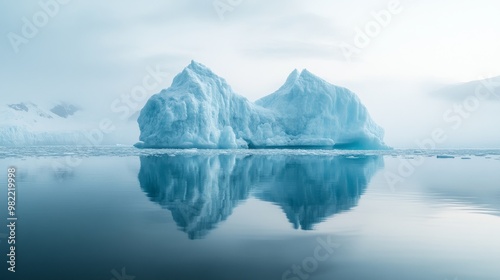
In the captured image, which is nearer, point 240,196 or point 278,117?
point 240,196

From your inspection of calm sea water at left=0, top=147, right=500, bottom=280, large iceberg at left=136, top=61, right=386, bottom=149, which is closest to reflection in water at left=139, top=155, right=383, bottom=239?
calm sea water at left=0, top=147, right=500, bottom=280

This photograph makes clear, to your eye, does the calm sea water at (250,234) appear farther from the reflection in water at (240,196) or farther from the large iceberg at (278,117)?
the large iceberg at (278,117)

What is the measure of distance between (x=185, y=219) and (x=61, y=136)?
102 m

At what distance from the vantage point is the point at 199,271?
485 cm

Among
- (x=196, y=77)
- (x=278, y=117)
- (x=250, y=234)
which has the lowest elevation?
(x=250, y=234)

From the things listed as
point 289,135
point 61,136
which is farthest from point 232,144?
point 61,136

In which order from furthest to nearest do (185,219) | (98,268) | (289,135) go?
1. (289,135)
2. (185,219)
3. (98,268)

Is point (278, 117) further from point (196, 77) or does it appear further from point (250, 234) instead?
point (250, 234)

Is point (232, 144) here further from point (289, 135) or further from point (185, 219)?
point (185, 219)

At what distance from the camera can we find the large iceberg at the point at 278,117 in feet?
156

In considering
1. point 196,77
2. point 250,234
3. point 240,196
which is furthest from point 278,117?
point 250,234

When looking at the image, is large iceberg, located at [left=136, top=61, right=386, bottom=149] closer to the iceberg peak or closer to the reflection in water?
the iceberg peak

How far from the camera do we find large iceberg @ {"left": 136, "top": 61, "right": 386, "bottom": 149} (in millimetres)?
47688

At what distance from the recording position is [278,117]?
5481 cm
